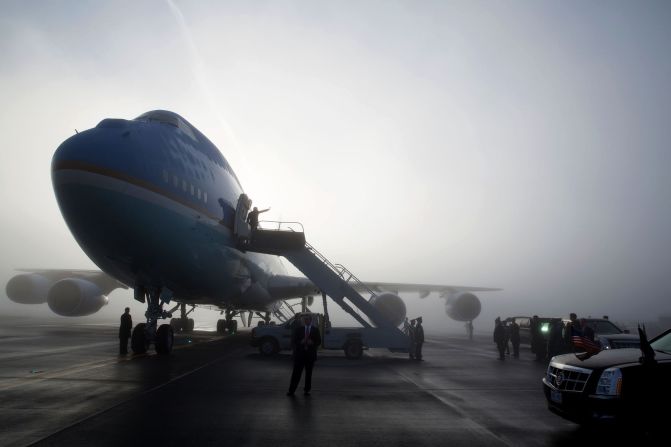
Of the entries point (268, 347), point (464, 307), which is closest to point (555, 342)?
point (268, 347)

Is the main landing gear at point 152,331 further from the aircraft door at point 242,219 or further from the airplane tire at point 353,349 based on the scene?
the airplane tire at point 353,349

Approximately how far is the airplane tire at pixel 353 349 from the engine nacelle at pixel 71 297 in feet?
45.2

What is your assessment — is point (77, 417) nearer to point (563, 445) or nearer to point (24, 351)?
point (563, 445)

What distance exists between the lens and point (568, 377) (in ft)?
20.0

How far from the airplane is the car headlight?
37.2 ft

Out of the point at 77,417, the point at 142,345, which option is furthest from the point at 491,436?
the point at 142,345

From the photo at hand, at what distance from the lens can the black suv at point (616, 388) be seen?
17.0 ft

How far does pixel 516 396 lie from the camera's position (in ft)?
31.6

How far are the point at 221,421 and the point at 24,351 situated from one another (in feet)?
44.0

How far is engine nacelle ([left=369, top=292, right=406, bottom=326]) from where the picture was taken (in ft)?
72.6

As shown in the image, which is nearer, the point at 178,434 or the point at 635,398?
the point at 635,398

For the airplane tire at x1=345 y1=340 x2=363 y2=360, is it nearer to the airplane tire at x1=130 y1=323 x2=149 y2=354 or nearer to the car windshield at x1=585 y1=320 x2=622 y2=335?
the airplane tire at x1=130 y1=323 x2=149 y2=354

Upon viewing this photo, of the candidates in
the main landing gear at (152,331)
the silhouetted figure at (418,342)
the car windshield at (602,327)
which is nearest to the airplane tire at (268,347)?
the main landing gear at (152,331)

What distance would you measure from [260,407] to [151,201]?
24.4 ft
